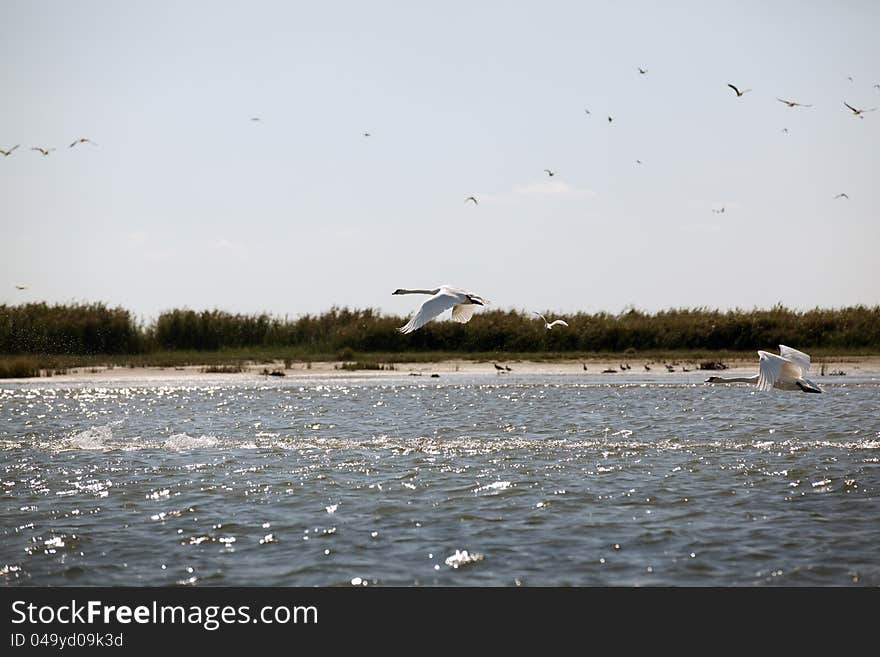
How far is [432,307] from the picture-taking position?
12.8 m

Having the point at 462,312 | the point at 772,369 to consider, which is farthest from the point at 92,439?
the point at 772,369

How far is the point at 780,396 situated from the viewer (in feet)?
81.2

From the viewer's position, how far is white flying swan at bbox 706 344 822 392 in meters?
14.0

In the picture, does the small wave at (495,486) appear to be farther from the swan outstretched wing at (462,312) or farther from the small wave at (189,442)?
the small wave at (189,442)

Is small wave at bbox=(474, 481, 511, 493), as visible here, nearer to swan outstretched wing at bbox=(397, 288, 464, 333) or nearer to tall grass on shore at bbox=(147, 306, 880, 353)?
swan outstretched wing at bbox=(397, 288, 464, 333)

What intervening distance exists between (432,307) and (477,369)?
18.2 meters

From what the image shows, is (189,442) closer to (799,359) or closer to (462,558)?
(462,558)

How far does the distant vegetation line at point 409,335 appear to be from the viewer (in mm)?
35719

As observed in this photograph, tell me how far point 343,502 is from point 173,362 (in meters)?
20.8

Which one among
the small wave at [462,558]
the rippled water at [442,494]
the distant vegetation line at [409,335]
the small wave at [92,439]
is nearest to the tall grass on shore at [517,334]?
the distant vegetation line at [409,335]
